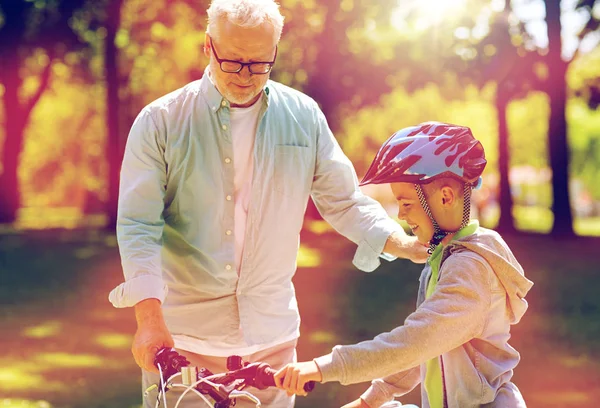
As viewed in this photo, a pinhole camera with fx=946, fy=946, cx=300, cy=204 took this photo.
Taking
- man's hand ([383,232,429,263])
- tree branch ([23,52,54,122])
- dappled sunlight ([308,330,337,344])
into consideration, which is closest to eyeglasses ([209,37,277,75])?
man's hand ([383,232,429,263])

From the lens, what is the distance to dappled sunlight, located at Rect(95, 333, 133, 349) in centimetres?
1120

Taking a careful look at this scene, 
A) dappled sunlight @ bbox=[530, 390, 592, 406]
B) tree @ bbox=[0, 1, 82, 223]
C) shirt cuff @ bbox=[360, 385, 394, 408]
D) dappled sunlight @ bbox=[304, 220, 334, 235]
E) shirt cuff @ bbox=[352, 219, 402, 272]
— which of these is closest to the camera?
shirt cuff @ bbox=[360, 385, 394, 408]

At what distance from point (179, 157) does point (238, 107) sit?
37cm

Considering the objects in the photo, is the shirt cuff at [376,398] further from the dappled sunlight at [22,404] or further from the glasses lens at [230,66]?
the dappled sunlight at [22,404]

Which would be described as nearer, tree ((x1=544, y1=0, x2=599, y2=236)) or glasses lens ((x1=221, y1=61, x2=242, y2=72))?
glasses lens ((x1=221, y1=61, x2=242, y2=72))

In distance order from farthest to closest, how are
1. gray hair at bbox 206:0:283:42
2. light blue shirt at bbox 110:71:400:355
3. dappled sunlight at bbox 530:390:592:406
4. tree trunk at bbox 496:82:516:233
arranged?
1. tree trunk at bbox 496:82:516:233
2. dappled sunlight at bbox 530:390:592:406
3. light blue shirt at bbox 110:71:400:355
4. gray hair at bbox 206:0:283:42

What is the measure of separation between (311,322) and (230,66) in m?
8.53

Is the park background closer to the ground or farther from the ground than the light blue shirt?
closer to the ground

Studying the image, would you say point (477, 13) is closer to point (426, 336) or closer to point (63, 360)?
point (63, 360)

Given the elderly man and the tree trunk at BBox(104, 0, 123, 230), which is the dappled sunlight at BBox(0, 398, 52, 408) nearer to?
the elderly man

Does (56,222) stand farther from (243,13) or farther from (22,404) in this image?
(243,13)

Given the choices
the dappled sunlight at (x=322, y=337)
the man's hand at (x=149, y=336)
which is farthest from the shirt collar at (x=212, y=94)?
the dappled sunlight at (x=322, y=337)

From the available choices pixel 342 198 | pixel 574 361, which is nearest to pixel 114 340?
pixel 574 361

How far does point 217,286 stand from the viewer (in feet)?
13.8
